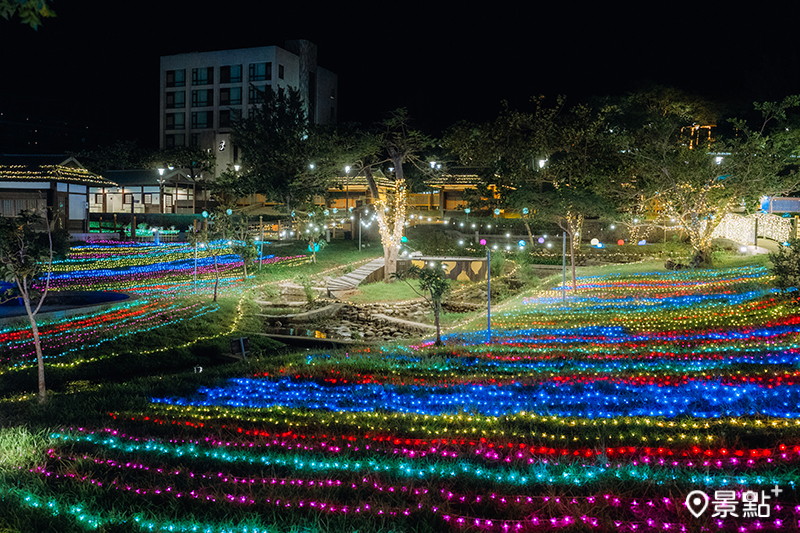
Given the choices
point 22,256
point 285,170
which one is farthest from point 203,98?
point 22,256

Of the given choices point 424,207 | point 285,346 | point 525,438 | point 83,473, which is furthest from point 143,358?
point 424,207

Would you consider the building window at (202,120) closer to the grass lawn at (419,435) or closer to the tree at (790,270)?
the grass lawn at (419,435)

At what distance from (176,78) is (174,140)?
659cm

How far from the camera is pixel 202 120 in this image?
6062cm

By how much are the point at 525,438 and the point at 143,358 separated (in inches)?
346

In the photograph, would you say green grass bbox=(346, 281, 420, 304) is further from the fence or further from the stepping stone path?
the fence

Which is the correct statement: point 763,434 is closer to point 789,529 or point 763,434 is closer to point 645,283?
point 789,529

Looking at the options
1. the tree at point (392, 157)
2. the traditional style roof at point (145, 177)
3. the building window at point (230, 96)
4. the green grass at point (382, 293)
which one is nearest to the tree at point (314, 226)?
the tree at point (392, 157)

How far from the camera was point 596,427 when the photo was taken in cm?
587

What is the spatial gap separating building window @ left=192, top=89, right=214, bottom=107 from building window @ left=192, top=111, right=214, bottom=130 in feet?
2.74

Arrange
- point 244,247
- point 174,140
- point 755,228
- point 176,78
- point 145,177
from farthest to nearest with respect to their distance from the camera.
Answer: point 174,140
point 176,78
point 145,177
point 755,228
point 244,247

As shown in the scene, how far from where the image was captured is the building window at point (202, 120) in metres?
60.2

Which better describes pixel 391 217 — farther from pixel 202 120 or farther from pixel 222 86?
pixel 202 120

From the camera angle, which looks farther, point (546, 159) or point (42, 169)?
point (42, 169)
